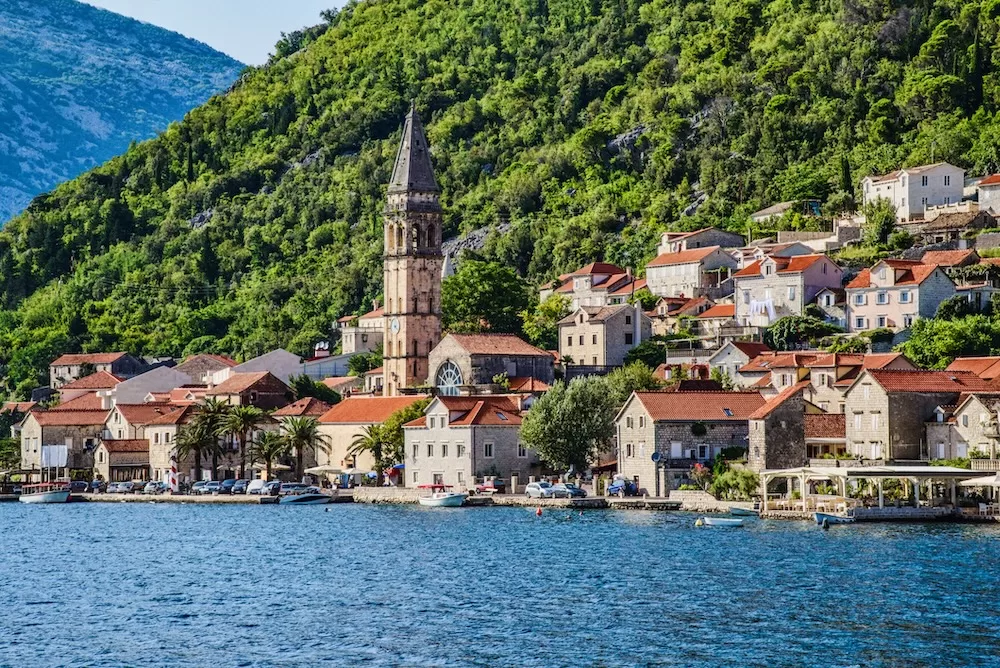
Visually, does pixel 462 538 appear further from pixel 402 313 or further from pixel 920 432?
pixel 402 313

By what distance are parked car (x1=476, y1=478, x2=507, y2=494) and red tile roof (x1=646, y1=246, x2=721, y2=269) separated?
39190 mm

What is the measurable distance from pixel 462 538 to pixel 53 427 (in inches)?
2317

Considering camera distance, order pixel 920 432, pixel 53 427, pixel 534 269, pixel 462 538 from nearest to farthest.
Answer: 1. pixel 462 538
2. pixel 920 432
3. pixel 53 427
4. pixel 534 269

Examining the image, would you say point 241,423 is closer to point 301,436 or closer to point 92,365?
point 301,436

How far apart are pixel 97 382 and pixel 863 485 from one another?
8162 centimetres

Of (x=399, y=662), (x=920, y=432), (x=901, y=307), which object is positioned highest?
(x=901, y=307)

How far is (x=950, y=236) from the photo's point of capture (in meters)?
128

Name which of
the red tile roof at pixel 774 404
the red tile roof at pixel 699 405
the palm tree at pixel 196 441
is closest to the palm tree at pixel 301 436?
the palm tree at pixel 196 441

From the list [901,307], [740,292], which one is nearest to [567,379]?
[740,292]

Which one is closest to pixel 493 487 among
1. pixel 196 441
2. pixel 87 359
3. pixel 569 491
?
pixel 569 491

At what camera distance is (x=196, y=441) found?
11638 cm

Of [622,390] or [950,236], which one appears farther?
[950,236]

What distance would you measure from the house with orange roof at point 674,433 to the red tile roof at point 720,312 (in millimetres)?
32069

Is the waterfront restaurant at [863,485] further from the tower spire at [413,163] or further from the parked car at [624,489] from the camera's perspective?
the tower spire at [413,163]
